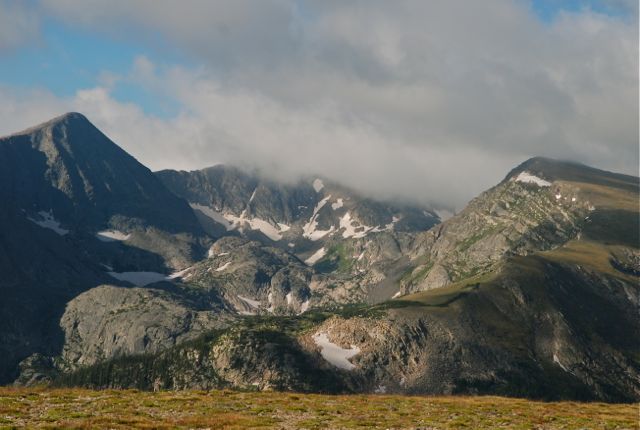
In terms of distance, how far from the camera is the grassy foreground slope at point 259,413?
48.3m

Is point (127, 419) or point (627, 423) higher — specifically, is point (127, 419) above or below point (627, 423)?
above

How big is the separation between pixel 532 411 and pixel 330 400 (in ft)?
67.0

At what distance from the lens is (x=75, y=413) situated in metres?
50.0

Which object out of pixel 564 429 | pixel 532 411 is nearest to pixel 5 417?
pixel 564 429

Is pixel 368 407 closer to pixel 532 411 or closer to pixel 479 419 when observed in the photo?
pixel 479 419

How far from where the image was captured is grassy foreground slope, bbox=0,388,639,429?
4828cm

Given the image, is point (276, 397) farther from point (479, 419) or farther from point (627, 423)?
point (627, 423)

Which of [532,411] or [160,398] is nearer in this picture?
[160,398]

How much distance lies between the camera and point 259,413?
5594cm

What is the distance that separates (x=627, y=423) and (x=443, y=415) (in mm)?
16570

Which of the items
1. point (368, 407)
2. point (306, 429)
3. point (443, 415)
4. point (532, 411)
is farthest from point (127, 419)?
point (532, 411)

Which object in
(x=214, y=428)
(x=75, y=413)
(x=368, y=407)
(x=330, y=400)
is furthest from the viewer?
(x=330, y=400)

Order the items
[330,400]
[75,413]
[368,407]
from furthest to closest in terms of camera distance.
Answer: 1. [330,400]
2. [368,407]
3. [75,413]

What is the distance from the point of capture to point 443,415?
199 ft
